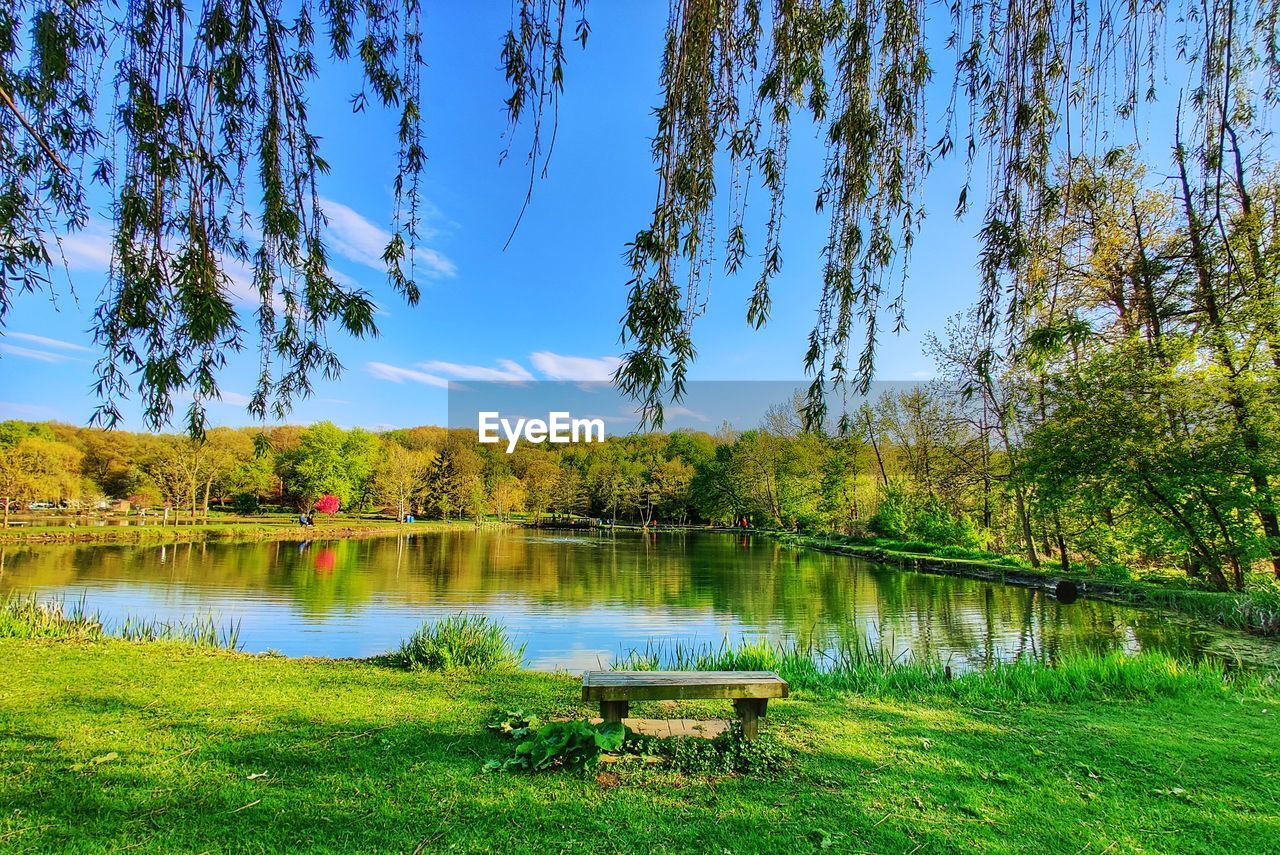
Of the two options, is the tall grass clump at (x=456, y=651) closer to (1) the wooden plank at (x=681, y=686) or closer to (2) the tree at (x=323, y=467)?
(1) the wooden plank at (x=681, y=686)

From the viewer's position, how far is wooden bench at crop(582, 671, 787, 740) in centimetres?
370

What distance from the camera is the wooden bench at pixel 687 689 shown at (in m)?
3.70

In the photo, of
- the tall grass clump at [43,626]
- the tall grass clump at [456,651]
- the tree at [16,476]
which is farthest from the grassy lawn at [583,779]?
the tree at [16,476]

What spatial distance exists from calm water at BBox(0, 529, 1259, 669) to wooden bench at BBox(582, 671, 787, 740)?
4.36 meters

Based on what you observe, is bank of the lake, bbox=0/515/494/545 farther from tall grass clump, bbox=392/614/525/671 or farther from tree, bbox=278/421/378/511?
tall grass clump, bbox=392/614/525/671

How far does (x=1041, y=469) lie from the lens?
15.5 meters

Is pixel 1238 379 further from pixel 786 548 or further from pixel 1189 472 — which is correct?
pixel 786 548

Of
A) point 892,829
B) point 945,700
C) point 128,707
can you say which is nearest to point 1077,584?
point 945,700

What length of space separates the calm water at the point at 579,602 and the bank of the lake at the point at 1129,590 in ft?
2.75

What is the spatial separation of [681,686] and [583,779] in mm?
780

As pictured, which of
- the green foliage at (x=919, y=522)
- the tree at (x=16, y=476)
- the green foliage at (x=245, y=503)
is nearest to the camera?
the green foliage at (x=919, y=522)

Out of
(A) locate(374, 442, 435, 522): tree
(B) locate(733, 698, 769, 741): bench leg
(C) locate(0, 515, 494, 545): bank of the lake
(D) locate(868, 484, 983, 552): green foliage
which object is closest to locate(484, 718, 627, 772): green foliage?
(B) locate(733, 698, 769, 741): bench leg

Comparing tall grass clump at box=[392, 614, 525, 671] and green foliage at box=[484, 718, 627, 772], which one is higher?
green foliage at box=[484, 718, 627, 772]

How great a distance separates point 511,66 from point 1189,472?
16.6 meters
